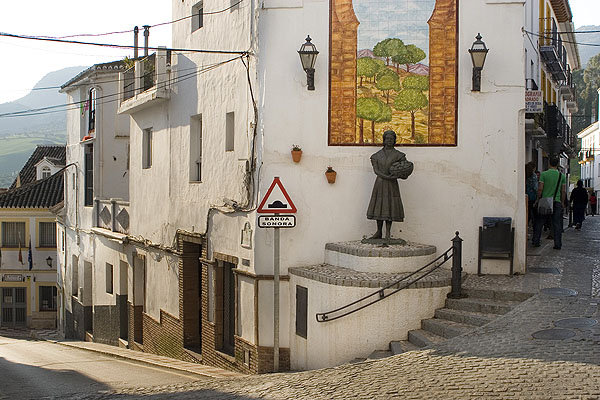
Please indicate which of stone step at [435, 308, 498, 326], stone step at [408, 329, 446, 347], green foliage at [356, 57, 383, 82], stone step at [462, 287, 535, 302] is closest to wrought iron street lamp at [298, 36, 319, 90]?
green foliage at [356, 57, 383, 82]

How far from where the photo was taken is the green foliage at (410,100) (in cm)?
1277

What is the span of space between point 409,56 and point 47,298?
98.4 ft

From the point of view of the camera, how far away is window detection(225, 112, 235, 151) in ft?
48.3

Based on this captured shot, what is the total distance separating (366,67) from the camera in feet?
42.1

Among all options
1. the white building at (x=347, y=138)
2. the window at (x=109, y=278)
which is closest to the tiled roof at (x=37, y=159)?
the window at (x=109, y=278)

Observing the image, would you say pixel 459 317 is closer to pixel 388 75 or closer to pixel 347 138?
pixel 347 138

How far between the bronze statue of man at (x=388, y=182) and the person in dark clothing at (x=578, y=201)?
34.0 feet

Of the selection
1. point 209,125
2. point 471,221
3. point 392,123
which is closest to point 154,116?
point 209,125

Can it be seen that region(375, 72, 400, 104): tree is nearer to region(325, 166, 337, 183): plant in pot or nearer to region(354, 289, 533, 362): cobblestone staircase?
region(325, 166, 337, 183): plant in pot

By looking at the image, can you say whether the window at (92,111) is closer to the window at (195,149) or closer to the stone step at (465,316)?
the window at (195,149)

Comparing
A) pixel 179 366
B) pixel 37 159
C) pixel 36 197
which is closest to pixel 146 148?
pixel 179 366

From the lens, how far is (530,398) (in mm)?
7316

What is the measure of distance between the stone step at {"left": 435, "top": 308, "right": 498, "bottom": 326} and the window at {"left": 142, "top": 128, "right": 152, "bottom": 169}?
11.5 meters

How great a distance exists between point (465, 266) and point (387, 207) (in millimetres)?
1890
